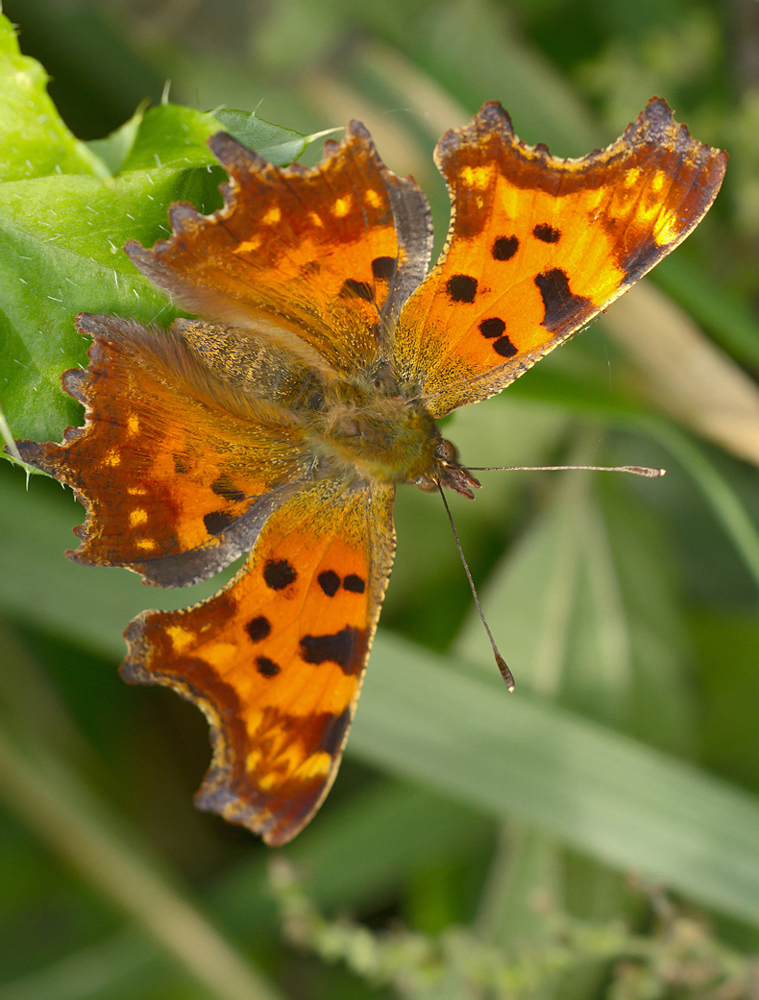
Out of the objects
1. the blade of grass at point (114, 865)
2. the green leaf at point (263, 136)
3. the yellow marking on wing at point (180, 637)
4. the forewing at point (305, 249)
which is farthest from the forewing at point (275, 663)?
the blade of grass at point (114, 865)

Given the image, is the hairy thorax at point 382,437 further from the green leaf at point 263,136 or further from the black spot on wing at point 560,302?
the green leaf at point 263,136

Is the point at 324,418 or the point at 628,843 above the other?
the point at 324,418

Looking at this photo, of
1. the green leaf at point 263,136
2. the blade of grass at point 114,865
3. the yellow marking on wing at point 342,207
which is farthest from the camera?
the blade of grass at point 114,865

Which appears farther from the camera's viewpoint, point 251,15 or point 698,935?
point 251,15

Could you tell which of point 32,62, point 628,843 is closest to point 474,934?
point 628,843

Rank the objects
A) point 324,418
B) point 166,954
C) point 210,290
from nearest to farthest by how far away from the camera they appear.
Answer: point 210,290, point 324,418, point 166,954

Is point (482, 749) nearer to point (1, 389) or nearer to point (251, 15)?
point (1, 389)

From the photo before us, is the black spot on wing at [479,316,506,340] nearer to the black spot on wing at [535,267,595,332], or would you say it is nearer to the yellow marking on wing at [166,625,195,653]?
the black spot on wing at [535,267,595,332]
